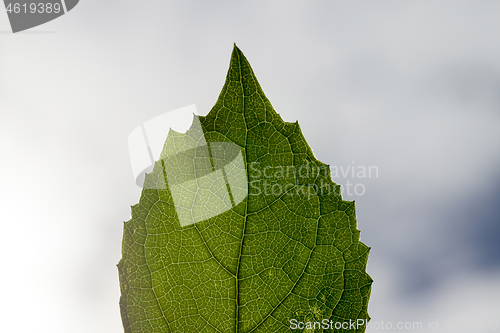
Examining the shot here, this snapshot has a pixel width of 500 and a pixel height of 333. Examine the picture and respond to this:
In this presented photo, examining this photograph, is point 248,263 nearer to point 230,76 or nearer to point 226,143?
point 226,143

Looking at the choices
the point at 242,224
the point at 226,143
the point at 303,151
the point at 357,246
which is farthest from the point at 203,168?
the point at 357,246

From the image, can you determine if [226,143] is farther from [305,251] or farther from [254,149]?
[305,251]

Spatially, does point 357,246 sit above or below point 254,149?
below

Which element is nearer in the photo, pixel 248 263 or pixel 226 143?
pixel 226 143

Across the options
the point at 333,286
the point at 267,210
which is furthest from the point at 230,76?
the point at 333,286

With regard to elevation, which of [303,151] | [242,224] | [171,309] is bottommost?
[171,309]

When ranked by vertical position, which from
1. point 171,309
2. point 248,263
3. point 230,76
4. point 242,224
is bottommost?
point 171,309

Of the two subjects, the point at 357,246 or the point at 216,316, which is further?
the point at 216,316
